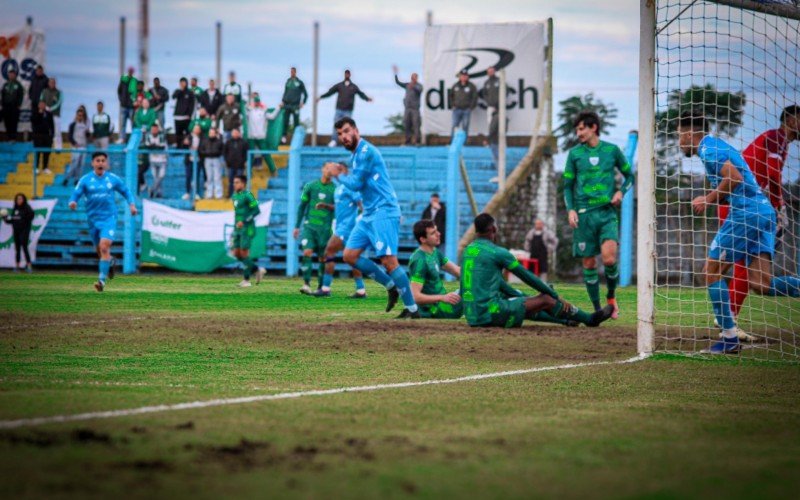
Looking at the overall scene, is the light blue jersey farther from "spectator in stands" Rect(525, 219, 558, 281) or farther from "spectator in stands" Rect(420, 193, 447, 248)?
"spectator in stands" Rect(525, 219, 558, 281)

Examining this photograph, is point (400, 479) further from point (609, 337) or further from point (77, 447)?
point (609, 337)

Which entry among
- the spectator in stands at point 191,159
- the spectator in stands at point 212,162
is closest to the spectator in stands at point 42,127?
the spectator in stands at point 191,159

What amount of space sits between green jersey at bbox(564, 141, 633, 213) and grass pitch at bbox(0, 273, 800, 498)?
2267mm

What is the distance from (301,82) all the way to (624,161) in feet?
57.4

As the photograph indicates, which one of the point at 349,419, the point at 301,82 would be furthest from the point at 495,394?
the point at 301,82

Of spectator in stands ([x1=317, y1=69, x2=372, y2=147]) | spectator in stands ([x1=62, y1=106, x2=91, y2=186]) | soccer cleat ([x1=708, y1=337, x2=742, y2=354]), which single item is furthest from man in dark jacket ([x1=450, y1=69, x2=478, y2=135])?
soccer cleat ([x1=708, y1=337, x2=742, y2=354])

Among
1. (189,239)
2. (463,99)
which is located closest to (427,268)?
(189,239)

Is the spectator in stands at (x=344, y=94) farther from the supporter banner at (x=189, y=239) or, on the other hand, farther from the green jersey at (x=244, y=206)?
the green jersey at (x=244, y=206)

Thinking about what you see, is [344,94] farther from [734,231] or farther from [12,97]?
[734,231]

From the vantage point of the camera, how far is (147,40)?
146 feet

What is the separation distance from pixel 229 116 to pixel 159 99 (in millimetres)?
2551

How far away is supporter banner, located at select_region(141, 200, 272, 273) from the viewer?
28500 mm

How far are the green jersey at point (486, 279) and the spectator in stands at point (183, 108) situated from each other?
19616 mm

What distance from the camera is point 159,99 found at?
3117 centimetres
